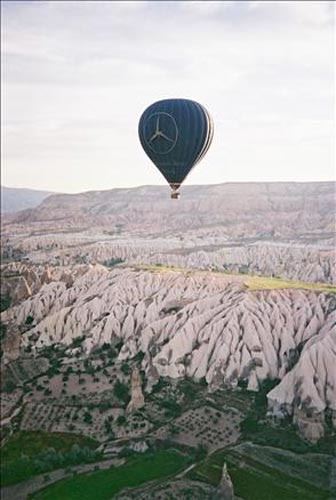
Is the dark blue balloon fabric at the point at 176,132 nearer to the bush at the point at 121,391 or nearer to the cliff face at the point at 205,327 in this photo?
the cliff face at the point at 205,327

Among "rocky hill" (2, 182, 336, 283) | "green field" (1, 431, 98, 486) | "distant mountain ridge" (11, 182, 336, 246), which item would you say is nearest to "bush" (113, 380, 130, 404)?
"green field" (1, 431, 98, 486)

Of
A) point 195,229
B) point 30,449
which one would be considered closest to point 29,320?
point 30,449

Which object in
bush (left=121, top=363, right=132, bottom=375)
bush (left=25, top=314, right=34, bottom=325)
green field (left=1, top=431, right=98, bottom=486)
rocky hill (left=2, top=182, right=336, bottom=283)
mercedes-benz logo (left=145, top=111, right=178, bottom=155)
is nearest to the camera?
green field (left=1, top=431, right=98, bottom=486)

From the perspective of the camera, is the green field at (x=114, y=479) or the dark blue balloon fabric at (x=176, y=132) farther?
the dark blue balloon fabric at (x=176, y=132)

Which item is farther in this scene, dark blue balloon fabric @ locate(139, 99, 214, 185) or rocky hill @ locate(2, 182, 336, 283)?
rocky hill @ locate(2, 182, 336, 283)

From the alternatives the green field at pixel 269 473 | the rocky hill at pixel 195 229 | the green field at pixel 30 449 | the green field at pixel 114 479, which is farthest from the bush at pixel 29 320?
the green field at pixel 269 473

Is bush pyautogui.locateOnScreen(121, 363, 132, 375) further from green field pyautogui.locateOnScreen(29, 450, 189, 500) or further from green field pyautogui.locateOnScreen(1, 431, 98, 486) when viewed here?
green field pyautogui.locateOnScreen(29, 450, 189, 500)

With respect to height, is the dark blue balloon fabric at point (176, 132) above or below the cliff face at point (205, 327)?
above
